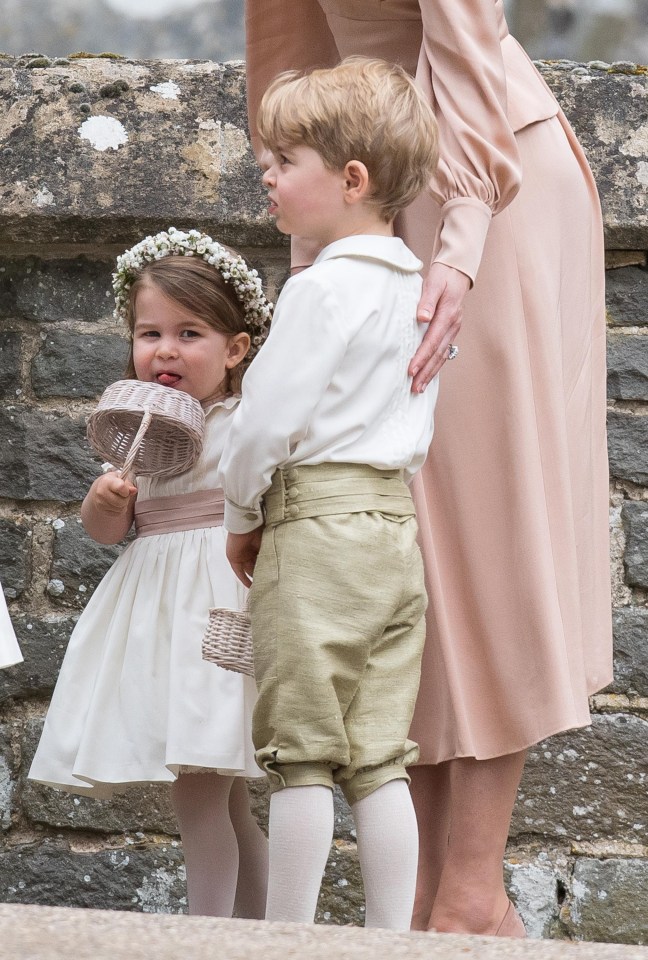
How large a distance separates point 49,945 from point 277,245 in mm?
1987

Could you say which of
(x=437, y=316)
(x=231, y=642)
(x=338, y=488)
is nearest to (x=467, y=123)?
(x=437, y=316)

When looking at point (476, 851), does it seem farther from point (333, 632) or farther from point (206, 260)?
point (206, 260)

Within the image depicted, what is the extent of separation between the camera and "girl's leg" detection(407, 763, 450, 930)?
7.14 ft

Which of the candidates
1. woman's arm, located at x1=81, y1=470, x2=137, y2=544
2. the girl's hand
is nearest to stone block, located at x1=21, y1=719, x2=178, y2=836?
woman's arm, located at x1=81, y1=470, x2=137, y2=544

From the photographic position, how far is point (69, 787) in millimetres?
2287

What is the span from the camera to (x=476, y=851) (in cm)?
205

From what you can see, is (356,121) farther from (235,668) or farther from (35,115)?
(35,115)

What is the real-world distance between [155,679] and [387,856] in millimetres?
658

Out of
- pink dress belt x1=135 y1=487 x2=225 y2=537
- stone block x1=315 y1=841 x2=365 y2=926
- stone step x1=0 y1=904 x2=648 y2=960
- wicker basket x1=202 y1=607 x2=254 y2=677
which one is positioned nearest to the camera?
stone step x1=0 y1=904 x2=648 y2=960

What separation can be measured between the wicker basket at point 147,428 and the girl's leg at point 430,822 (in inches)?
26.7

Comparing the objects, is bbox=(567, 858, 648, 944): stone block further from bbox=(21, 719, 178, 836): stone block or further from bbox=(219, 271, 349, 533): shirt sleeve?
bbox=(219, 271, 349, 533): shirt sleeve

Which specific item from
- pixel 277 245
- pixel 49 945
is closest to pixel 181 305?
pixel 277 245

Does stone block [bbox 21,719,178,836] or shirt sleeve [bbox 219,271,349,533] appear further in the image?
stone block [bbox 21,719,178,836]

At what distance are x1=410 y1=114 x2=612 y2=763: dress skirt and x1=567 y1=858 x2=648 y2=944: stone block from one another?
755 mm
